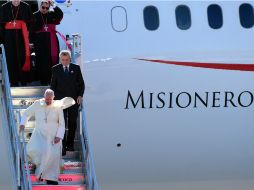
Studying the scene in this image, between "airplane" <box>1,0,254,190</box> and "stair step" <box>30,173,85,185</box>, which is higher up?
"airplane" <box>1,0,254,190</box>

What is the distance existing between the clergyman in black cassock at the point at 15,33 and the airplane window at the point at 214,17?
3.93 m

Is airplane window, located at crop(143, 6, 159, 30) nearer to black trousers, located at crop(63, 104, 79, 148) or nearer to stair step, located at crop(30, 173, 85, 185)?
black trousers, located at crop(63, 104, 79, 148)

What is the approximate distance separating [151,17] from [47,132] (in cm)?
405

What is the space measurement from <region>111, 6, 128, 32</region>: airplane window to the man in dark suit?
241 centimetres

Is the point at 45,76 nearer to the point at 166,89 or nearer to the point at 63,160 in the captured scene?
the point at 63,160

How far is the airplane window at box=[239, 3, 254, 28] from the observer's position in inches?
644

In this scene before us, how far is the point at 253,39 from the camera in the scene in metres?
16.3

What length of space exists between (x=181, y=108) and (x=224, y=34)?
1.75 m

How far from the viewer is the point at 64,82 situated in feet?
44.4

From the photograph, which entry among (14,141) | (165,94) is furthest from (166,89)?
(14,141)

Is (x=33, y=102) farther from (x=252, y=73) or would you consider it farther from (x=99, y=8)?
(x=252, y=73)

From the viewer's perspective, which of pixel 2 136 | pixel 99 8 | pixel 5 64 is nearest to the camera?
pixel 5 64

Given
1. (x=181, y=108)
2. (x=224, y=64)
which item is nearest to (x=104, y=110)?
(x=181, y=108)

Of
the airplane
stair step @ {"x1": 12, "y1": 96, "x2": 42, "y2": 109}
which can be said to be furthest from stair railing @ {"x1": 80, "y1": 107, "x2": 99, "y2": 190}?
the airplane
